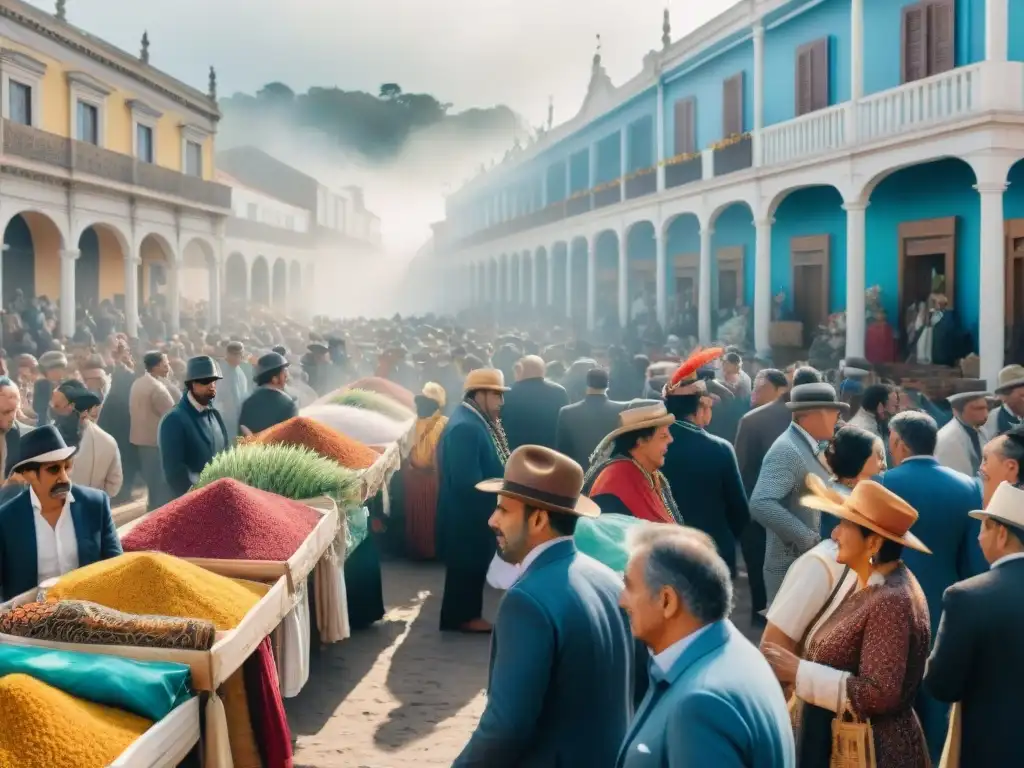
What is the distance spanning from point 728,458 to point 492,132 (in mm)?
108402

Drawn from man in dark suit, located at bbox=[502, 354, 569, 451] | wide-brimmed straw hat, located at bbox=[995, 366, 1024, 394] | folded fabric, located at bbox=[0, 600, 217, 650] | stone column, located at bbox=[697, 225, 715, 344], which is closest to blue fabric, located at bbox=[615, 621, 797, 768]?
folded fabric, located at bbox=[0, 600, 217, 650]

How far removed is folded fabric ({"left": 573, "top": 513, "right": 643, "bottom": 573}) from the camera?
13.6 feet

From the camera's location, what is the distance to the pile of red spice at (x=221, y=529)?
4918 millimetres

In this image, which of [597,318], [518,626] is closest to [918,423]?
[518,626]

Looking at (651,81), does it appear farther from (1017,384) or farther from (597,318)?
(1017,384)

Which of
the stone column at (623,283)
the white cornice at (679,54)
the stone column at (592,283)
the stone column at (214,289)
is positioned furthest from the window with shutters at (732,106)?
the stone column at (214,289)

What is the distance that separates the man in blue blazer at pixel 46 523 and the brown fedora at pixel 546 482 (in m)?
2.26

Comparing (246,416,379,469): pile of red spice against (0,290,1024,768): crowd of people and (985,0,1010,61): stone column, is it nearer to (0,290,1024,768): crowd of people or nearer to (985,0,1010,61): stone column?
(0,290,1024,768): crowd of people

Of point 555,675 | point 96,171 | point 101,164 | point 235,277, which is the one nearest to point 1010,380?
point 555,675

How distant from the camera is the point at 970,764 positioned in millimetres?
3406

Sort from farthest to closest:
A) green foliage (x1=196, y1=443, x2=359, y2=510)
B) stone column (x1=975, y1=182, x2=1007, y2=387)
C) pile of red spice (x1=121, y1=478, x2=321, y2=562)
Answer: stone column (x1=975, y1=182, x2=1007, y2=387), green foliage (x1=196, y1=443, x2=359, y2=510), pile of red spice (x1=121, y1=478, x2=321, y2=562)

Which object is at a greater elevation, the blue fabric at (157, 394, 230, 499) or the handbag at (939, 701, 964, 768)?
the blue fabric at (157, 394, 230, 499)

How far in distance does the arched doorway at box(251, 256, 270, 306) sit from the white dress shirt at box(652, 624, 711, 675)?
46.7 m

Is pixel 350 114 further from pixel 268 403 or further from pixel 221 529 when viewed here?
pixel 221 529
